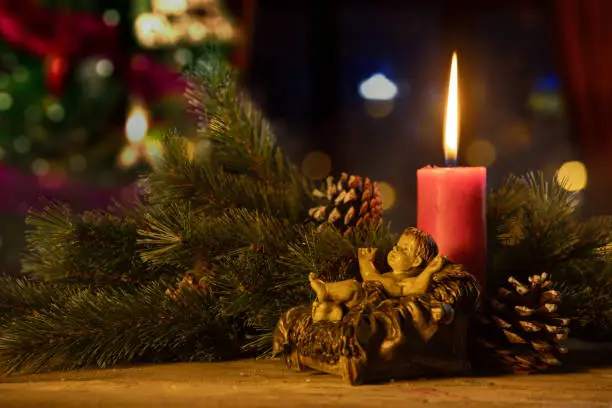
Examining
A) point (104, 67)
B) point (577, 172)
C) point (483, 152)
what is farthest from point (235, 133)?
point (483, 152)

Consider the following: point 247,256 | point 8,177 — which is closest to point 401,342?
point 247,256

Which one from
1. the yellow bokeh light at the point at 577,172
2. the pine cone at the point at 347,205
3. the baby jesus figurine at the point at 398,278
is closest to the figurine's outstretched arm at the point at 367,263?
the baby jesus figurine at the point at 398,278

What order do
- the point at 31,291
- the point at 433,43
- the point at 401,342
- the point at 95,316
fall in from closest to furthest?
the point at 401,342 → the point at 95,316 → the point at 31,291 → the point at 433,43

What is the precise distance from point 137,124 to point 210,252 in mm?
1946

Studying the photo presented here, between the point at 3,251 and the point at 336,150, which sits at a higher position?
the point at 336,150

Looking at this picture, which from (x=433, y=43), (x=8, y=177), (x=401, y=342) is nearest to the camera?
(x=401, y=342)

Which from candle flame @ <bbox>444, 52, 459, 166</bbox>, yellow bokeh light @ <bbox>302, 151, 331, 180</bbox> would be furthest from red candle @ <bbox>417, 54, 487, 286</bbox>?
yellow bokeh light @ <bbox>302, 151, 331, 180</bbox>

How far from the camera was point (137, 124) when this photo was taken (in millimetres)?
2842

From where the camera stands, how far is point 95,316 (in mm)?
909

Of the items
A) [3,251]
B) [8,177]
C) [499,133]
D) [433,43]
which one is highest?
[433,43]

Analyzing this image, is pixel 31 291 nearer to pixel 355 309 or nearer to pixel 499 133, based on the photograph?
pixel 355 309

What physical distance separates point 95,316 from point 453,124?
44cm

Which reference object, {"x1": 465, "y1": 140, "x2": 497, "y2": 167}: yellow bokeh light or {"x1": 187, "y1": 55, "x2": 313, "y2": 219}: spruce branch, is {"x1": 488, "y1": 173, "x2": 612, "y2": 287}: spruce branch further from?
{"x1": 465, "y1": 140, "x2": 497, "y2": 167}: yellow bokeh light

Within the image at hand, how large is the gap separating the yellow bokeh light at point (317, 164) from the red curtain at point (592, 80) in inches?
53.5
